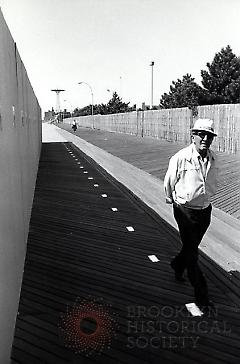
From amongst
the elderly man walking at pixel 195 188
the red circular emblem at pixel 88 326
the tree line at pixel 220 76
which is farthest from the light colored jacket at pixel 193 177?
the tree line at pixel 220 76

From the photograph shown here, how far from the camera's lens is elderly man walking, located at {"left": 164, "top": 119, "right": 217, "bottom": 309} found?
179 inches

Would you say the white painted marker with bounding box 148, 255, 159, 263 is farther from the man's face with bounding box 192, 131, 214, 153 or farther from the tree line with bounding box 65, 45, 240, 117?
the tree line with bounding box 65, 45, 240, 117

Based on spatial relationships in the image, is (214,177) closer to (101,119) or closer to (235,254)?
(235,254)

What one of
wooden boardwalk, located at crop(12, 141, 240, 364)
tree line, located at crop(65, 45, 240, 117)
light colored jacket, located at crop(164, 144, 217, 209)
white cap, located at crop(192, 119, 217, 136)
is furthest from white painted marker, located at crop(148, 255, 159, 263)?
tree line, located at crop(65, 45, 240, 117)

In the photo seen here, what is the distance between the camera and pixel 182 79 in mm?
103312

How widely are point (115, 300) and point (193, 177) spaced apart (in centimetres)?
165

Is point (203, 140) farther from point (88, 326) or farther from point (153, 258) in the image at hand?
point (153, 258)

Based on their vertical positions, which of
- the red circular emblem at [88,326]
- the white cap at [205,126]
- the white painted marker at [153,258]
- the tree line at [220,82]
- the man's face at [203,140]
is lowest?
the red circular emblem at [88,326]

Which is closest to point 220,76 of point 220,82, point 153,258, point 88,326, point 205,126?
point 220,82

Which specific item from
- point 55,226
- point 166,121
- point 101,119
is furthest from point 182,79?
point 55,226

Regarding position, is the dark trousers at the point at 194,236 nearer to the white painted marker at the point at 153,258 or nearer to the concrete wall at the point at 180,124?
→ the white painted marker at the point at 153,258

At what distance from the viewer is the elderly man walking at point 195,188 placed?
14.9 feet

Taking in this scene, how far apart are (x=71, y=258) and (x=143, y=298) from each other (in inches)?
67.2

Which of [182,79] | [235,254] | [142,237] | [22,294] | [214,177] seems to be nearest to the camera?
[214,177]
